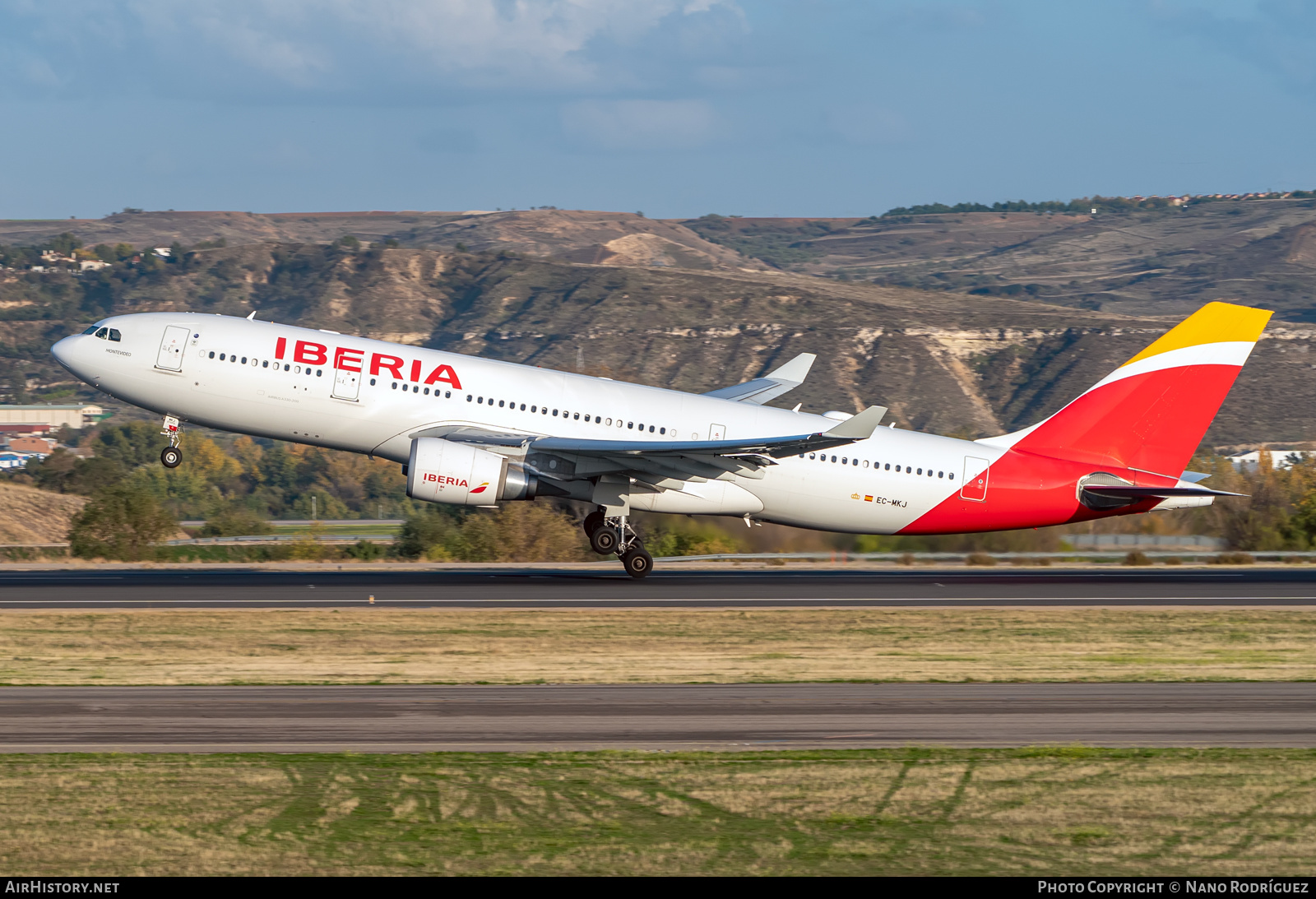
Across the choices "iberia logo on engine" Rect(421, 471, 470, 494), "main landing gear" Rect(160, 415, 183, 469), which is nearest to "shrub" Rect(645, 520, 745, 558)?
"iberia logo on engine" Rect(421, 471, 470, 494)

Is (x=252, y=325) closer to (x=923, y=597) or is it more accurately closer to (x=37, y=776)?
(x=923, y=597)

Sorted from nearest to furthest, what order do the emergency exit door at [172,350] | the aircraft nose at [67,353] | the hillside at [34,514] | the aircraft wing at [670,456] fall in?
the aircraft wing at [670,456], the emergency exit door at [172,350], the aircraft nose at [67,353], the hillside at [34,514]

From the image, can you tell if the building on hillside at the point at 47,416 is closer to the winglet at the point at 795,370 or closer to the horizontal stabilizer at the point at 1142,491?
the winglet at the point at 795,370

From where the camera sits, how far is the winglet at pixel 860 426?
2667 cm

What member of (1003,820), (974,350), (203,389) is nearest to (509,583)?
(203,389)

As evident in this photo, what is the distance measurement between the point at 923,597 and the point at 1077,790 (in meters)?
17.2

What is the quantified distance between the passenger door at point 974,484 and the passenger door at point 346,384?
49.2 ft

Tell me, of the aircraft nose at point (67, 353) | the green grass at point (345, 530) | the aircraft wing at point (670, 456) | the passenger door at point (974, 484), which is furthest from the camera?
the green grass at point (345, 530)

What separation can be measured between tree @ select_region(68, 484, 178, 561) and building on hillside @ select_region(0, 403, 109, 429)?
76.7 metres

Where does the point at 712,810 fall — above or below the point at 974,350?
below

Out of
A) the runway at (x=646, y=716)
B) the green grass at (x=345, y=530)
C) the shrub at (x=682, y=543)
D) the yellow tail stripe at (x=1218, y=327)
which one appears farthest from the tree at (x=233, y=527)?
the runway at (x=646, y=716)

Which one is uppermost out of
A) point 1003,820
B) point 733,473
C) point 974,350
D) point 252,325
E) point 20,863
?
point 974,350

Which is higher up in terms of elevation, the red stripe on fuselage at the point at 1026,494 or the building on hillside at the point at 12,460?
the red stripe on fuselage at the point at 1026,494

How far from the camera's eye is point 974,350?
12044 cm
